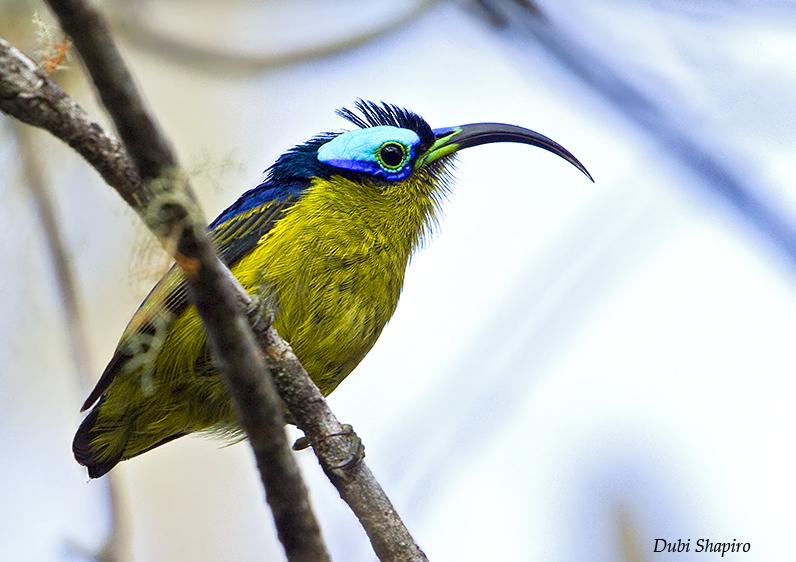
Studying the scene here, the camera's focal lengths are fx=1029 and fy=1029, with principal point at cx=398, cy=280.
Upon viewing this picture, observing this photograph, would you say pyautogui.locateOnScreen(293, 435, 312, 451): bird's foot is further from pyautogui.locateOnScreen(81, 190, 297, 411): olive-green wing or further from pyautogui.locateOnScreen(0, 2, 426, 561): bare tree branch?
pyautogui.locateOnScreen(0, 2, 426, 561): bare tree branch

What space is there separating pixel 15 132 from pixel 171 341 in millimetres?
1109

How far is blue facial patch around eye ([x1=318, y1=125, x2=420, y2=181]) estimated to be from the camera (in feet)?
15.2

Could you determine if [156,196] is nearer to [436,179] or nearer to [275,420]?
[275,420]

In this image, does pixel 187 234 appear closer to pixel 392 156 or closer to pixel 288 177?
pixel 288 177

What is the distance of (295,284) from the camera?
402 cm

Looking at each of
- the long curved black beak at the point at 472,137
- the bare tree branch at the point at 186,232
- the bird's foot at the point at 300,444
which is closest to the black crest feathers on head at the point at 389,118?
the long curved black beak at the point at 472,137

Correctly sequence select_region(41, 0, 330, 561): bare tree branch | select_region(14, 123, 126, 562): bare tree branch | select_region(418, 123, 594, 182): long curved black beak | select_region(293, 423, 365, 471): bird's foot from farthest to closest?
select_region(418, 123, 594, 182): long curved black beak
select_region(293, 423, 365, 471): bird's foot
select_region(14, 123, 126, 562): bare tree branch
select_region(41, 0, 330, 561): bare tree branch

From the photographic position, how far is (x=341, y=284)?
4133mm

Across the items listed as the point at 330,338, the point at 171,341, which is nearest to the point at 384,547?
the point at 330,338

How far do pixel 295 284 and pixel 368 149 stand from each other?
0.96 meters

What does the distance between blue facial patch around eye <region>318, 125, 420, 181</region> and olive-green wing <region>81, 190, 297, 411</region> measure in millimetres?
363

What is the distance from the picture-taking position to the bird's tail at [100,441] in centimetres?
428

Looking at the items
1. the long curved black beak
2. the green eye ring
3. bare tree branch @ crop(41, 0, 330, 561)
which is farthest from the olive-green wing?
bare tree branch @ crop(41, 0, 330, 561)

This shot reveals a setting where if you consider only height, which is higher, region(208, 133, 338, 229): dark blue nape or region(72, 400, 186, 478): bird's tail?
region(208, 133, 338, 229): dark blue nape
